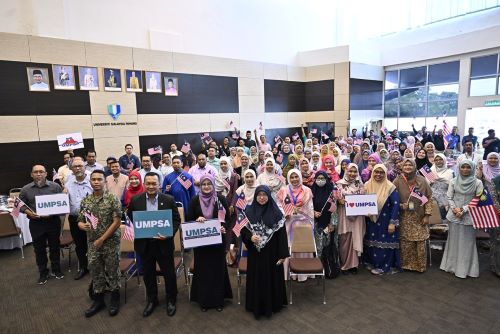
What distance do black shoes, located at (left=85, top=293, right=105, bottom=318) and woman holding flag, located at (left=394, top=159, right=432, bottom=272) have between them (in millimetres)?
4233

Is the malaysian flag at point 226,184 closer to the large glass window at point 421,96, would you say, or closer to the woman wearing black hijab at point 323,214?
the woman wearing black hijab at point 323,214

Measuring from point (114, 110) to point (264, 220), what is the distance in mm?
7655

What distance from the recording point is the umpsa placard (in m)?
3.54

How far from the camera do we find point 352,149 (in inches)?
361

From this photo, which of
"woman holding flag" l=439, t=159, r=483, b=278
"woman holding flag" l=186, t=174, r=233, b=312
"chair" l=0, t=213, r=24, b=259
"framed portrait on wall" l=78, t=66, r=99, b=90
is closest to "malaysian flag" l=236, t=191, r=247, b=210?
"woman holding flag" l=186, t=174, r=233, b=312

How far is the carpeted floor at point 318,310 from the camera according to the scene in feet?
11.5

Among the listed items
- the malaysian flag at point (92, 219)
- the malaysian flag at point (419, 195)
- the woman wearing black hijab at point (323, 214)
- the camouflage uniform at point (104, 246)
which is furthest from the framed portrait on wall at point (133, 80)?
the malaysian flag at point (419, 195)

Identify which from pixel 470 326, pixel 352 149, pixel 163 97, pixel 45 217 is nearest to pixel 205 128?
pixel 163 97

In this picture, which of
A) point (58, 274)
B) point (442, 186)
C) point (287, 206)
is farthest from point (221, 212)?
point (442, 186)

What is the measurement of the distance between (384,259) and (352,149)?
A: 4.95m

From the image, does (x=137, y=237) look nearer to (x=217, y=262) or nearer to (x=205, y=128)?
(x=217, y=262)

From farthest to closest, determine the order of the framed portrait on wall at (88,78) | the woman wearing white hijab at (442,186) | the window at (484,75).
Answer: the window at (484,75)
the framed portrait on wall at (88,78)
the woman wearing white hijab at (442,186)

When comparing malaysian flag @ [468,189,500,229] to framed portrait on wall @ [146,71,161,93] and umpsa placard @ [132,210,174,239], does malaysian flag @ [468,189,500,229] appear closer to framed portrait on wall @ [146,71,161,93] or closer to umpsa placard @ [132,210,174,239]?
umpsa placard @ [132,210,174,239]

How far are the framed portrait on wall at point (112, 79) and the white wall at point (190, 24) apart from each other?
35.0 inches
